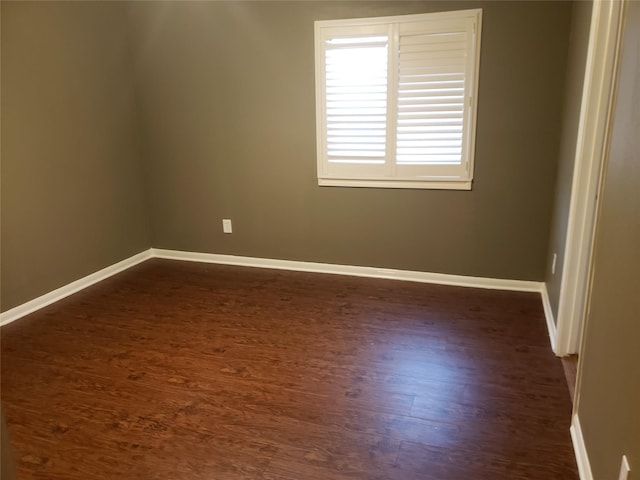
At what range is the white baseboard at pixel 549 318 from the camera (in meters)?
2.71

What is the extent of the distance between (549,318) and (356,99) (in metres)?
2.05

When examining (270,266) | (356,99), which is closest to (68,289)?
(270,266)

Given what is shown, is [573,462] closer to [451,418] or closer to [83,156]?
[451,418]

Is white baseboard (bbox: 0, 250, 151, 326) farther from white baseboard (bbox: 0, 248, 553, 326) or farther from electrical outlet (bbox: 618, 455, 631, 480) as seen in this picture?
electrical outlet (bbox: 618, 455, 631, 480)

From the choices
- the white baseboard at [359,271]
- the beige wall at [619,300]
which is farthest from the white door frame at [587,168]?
the white baseboard at [359,271]

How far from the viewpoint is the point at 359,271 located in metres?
4.02

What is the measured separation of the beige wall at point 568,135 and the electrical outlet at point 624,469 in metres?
1.58

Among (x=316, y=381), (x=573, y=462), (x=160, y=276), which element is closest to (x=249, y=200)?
(x=160, y=276)

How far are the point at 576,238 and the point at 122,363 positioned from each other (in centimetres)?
254

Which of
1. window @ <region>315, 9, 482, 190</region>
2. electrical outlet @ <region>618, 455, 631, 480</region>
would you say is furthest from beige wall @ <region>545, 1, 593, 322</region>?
electrical outlet @ <region>618, 455, 631, 480</region>

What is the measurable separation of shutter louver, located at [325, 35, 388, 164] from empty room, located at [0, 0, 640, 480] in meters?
0.02

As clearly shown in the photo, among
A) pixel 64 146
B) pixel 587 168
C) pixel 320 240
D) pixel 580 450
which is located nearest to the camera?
pixel 580 450

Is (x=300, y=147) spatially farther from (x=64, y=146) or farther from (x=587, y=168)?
(x=587, y=168)

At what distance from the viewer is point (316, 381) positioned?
8.08 feet
